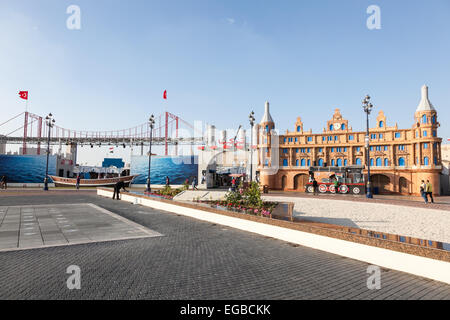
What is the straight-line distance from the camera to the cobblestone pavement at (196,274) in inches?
154

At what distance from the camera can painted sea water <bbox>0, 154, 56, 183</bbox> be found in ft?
159

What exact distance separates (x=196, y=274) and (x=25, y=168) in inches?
2326

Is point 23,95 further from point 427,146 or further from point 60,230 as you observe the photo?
point 427,146

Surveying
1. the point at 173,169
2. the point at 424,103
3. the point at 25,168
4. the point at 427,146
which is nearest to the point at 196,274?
the point at 427,146

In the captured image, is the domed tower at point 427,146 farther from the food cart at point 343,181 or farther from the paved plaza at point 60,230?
the paved plaza at point 60,230

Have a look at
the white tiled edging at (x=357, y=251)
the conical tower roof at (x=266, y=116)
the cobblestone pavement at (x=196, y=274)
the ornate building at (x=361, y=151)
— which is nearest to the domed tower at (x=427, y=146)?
the ornate building at (x=361, y=151)

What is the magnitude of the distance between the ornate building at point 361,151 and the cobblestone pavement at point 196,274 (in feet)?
121

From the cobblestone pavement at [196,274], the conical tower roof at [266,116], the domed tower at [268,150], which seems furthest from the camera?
the conical tower roof at [266,116]

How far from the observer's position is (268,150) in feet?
144

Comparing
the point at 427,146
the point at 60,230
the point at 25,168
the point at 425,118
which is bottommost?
the point at 60,230

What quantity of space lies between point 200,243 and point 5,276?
165 inches

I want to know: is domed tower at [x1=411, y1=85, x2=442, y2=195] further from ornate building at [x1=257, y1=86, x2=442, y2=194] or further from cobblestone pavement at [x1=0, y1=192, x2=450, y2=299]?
cobblestone pavement at [x1=0, y1=192, x2=450, y2=299]
